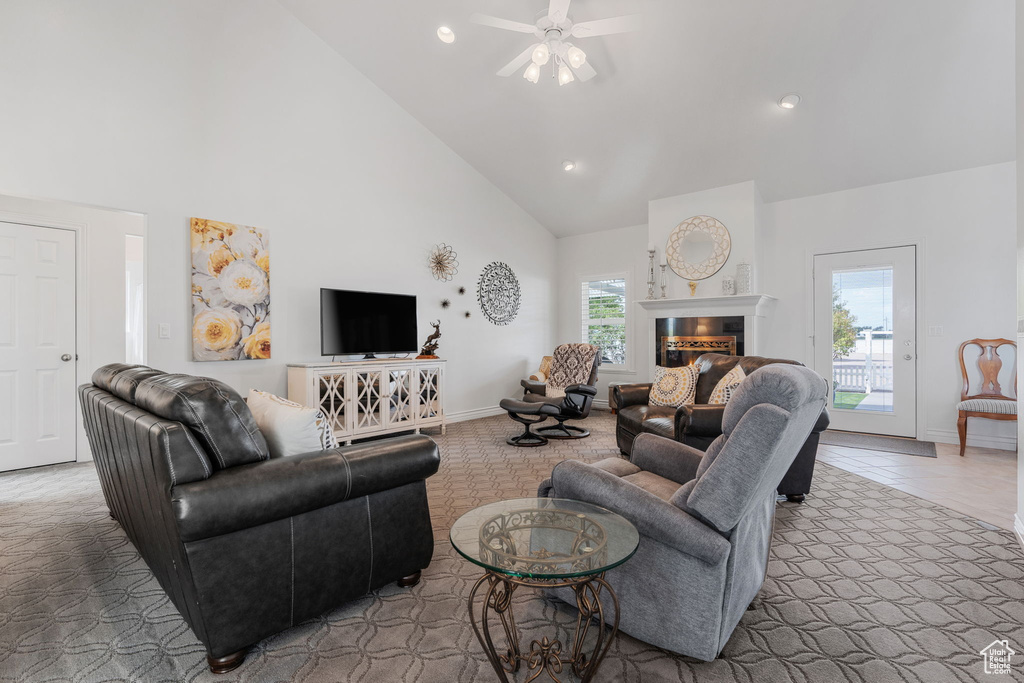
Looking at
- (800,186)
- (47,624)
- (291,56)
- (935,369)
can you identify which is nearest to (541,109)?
(291,56)

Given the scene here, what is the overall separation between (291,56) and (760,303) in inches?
210

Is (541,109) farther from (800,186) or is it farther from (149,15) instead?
(149,15)

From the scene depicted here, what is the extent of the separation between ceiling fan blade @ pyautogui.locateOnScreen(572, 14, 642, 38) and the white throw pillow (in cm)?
279

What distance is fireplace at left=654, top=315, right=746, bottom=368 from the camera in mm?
5414

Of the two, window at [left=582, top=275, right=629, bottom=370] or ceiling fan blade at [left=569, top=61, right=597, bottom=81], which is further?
window at [left=582, top=275, right=629, bottom=370]

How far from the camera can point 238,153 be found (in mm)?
4148

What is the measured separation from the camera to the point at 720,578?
1.48 m

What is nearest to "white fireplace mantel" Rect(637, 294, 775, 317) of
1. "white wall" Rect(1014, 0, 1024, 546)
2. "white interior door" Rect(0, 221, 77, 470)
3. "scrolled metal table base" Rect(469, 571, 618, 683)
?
"white wall" Rect(1014, 0, 1024, 546)

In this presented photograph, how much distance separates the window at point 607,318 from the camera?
22.9ft

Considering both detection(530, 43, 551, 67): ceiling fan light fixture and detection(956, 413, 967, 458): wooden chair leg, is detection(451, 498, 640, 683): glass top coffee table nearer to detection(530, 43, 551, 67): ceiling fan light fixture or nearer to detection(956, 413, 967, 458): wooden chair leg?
detection(530, 43, 551, 67): ceiling fan light fixture

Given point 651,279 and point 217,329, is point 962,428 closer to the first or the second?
point 651,279

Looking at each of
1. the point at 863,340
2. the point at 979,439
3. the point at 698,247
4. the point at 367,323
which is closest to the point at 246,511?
the point at 367,323

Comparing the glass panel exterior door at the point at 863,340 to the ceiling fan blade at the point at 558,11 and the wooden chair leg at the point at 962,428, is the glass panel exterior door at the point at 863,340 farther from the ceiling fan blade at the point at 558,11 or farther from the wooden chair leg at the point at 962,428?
the ceiling fan blade at the point at 558,11

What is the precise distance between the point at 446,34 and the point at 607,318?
4.24m
